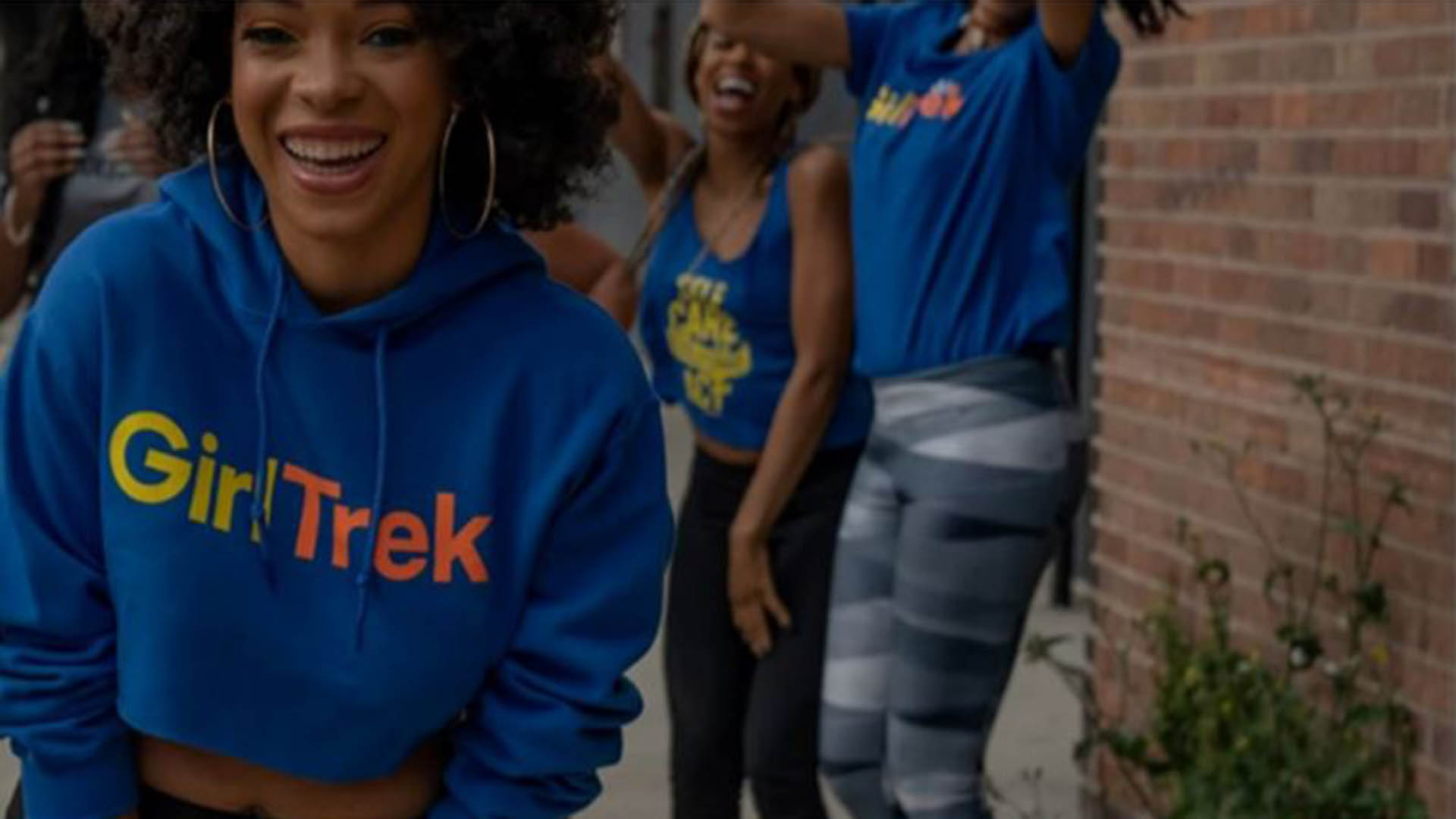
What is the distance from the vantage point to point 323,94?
3.11m

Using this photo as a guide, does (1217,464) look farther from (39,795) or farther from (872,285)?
(39,795)

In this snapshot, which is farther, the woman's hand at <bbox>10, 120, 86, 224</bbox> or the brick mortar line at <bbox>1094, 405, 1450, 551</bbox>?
the woman's hand at <bbox>10, 120, 86, 224</bbox>

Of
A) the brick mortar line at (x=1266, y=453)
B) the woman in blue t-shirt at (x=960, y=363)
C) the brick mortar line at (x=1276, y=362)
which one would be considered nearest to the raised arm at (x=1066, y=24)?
the woman in blue t-shirt at (x=960, y=363)

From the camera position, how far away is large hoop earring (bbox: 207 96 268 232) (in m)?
3.22

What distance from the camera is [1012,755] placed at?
790 centimetres

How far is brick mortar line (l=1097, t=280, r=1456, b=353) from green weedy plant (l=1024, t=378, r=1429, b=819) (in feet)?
0.40

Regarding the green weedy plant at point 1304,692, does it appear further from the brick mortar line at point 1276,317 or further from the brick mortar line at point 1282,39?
the brick mortar line at point 1282,39

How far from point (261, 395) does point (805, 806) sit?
2948 mm

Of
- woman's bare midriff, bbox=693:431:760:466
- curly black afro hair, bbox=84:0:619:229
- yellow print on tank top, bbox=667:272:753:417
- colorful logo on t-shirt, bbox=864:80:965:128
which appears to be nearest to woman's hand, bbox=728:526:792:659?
woman's bare midriff, bbox=693:431:760:466

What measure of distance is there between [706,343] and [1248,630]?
111 centimetres

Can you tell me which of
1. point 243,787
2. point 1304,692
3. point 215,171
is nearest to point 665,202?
point 1304,692

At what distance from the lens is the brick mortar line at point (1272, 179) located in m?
5.18

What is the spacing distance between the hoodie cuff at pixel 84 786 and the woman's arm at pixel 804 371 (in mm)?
2722

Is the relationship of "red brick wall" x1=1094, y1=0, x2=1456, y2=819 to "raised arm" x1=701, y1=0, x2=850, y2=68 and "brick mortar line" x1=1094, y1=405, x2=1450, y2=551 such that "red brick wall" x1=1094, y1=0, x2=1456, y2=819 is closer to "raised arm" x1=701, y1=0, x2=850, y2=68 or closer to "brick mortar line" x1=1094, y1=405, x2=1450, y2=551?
"brick mortar line" x1=1094, y1=405, x2=1450, y2=551
